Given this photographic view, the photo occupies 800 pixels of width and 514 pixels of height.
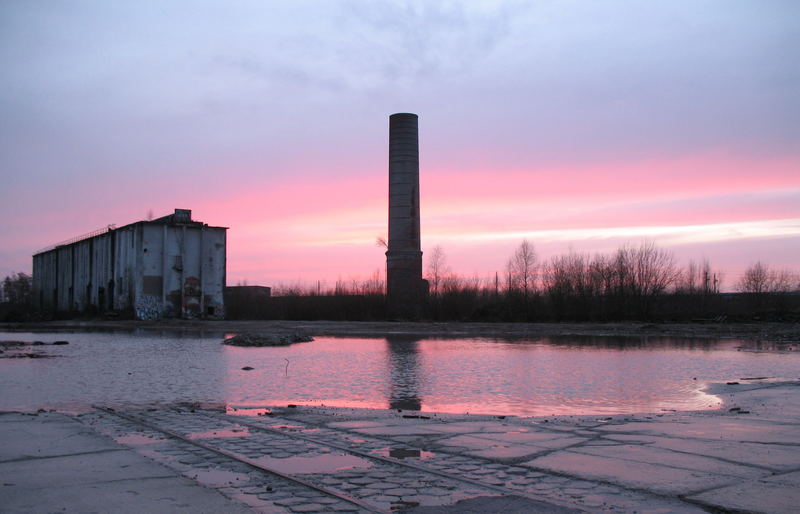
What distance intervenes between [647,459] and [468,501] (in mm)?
2032

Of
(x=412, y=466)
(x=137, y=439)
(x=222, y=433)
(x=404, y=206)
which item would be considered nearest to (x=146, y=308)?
(x=404, y=206)

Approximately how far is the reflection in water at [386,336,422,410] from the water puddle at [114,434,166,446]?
370 cm

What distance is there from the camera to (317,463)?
19.3ft

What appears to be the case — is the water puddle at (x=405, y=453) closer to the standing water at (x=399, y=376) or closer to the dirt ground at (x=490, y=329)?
the standing water at (x=399, y=376)

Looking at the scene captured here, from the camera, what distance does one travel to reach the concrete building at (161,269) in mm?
42406

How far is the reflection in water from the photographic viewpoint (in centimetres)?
1043

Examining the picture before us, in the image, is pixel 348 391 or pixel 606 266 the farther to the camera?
pixel 606 266

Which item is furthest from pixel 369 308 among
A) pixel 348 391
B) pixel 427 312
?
pixel 348 391

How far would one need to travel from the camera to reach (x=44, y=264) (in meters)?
61.5

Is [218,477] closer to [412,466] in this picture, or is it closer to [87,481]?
[87,481]

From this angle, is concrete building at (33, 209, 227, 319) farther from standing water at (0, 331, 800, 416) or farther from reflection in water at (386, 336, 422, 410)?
reflection in water at (386, 336, 422, 410)

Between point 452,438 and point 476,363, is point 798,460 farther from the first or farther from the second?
point 476,363

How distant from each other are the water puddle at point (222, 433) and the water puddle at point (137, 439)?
33 centimetres

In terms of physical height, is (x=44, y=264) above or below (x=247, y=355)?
above
